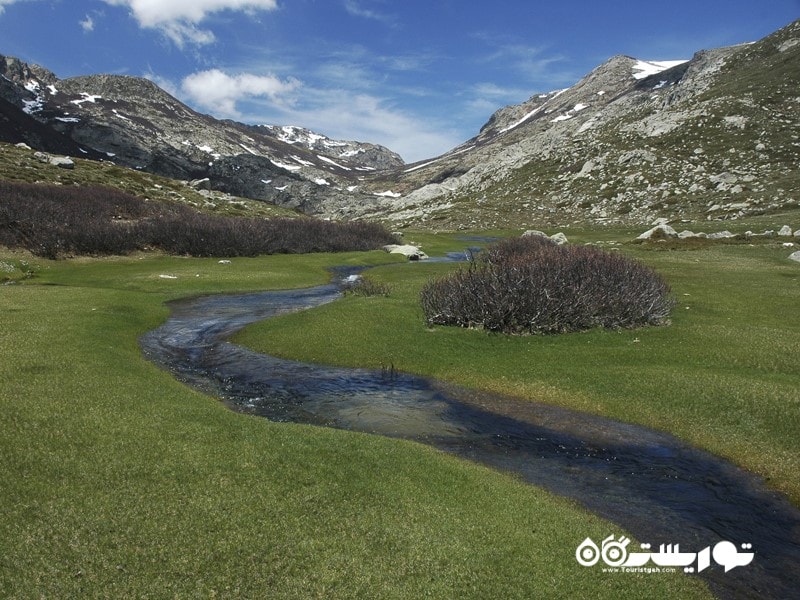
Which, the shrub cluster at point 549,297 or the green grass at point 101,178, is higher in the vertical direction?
the green grass at point 101,178

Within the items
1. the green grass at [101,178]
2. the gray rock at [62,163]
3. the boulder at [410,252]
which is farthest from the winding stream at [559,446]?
the gray rock at [62,163]

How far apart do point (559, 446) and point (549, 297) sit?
12886 mm

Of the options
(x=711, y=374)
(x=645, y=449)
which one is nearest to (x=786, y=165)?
(x=711, y=374)

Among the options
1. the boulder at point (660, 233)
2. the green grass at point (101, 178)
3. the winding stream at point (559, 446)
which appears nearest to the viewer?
the winding stream at point (559, 446)

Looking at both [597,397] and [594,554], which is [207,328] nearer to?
[597,397]

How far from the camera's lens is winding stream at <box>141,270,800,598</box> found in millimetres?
11648

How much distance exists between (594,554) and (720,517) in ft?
15.1

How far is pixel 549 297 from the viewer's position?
28078 millimetres

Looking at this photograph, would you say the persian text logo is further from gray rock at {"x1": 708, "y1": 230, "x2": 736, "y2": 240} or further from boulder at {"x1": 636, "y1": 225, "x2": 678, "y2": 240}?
gray rock at {"x1": 708, "y1": 230, "x2": 736, "y2": 240}

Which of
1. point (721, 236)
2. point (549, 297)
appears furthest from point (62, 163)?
point (721, 236)

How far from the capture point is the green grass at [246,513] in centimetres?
843

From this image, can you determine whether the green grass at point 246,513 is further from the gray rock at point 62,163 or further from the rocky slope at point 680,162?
the gray rock at point 62,163

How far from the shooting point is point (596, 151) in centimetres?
15612

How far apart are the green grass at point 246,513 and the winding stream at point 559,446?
150cm
